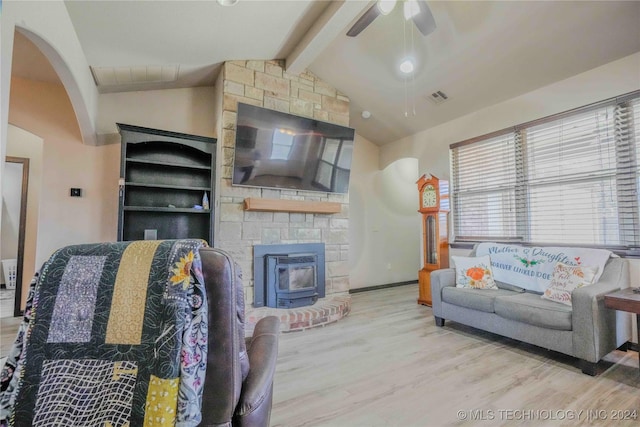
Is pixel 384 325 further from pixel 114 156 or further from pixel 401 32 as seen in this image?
pixel 114 156

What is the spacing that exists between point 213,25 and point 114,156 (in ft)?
6.73

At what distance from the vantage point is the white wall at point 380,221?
5160 mm

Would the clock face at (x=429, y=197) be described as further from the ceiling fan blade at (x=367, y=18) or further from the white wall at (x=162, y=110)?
the white wall at (x=162, y=110)

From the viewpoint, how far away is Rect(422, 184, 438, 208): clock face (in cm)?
410

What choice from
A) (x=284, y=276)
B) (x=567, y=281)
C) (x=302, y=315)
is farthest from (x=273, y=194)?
(x=567, y=281)

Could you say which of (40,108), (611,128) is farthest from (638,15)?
(40,108)

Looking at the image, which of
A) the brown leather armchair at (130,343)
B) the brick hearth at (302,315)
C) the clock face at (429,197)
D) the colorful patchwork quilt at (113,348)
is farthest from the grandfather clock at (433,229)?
the colorful patchwork quilt at (113,348)

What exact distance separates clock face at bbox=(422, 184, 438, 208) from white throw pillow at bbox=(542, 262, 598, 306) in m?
1.70

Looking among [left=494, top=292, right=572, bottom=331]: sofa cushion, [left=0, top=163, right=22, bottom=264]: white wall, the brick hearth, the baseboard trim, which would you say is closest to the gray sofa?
[left=494, top=292, right=572, bottom=331]: sofa cushion

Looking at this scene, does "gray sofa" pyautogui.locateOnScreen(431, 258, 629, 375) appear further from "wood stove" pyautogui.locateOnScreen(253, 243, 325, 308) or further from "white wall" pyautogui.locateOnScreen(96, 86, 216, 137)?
"white wall" pyautogui.locateOnScreen(96, 86, 216, 137)

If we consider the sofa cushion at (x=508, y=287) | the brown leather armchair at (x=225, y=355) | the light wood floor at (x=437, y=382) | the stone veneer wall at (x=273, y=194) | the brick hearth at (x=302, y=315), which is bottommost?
the light wood floor at (x=437, y=382)

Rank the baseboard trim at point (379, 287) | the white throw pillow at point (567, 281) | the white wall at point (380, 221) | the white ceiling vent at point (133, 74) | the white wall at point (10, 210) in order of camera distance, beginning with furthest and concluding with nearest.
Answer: the white wall at point (380, 221) < the baseboard trim at point (379, 287) < the white wall at point (10, 210) < the white ceiling vent at point (133, 74) < the white throw pillow at point (567, 281)

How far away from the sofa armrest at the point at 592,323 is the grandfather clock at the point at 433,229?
1.80 meters

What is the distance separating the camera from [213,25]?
2729mm
